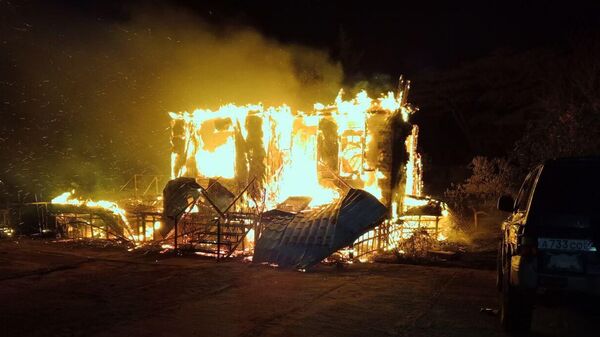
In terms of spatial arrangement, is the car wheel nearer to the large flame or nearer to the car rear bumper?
the car rear bumper

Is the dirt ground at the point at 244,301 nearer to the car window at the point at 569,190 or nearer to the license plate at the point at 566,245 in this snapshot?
the license plate at the point at 566,245

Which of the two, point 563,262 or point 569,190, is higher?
point 569,190

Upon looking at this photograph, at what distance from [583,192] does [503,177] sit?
13883mm

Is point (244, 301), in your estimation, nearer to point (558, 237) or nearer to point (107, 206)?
point (558, 237)

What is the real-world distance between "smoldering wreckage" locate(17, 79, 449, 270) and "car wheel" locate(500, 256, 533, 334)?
466cm

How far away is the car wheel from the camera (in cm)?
536

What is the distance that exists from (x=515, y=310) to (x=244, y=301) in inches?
152

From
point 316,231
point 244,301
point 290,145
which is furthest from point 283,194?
point 244,301

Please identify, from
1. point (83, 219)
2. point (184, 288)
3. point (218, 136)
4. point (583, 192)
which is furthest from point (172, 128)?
point (583, 192)

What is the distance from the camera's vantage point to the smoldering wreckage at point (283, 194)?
35.1 ft

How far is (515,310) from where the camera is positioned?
5.49 meters

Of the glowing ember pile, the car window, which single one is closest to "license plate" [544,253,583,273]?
the car window

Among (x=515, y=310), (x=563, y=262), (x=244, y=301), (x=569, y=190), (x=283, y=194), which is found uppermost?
(x=569, y=190)

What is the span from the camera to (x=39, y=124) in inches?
869
